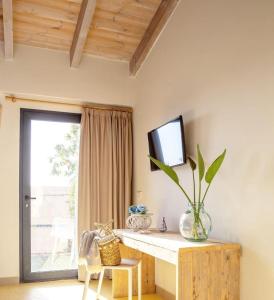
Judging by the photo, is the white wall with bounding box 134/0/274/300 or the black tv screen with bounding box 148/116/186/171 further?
the black tv screen with bounding box 148/116/186/171

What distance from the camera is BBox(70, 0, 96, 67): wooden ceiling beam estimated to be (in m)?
3.06

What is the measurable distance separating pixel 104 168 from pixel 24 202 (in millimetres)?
1016

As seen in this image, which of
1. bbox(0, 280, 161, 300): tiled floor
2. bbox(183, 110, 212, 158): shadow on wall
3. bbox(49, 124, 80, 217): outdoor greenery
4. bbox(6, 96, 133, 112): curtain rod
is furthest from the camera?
bbox(49, 124, 80, 217): outdoor greenery

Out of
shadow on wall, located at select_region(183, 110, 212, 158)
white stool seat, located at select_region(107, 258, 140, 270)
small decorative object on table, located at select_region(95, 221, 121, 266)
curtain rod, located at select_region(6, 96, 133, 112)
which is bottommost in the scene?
white stool seat, located at select_region(107, 258, 140, 270)

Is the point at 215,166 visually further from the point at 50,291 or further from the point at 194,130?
the point at 50,291

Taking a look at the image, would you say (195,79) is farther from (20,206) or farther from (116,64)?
(20,206)

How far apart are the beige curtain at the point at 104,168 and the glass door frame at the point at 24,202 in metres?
0.54

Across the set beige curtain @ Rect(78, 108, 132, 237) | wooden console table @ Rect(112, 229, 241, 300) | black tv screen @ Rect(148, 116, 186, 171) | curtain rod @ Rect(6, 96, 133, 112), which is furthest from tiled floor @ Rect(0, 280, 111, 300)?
curtain rod @ Rect(6, 96, 133, 112)

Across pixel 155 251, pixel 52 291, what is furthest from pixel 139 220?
pixel 52 291

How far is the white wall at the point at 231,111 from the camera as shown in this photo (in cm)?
207

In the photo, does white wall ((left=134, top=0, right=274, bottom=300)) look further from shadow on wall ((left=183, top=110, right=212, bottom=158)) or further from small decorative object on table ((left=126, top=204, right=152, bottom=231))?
small decorative object on table ((left=126, top=204, right=152, bottom=231))

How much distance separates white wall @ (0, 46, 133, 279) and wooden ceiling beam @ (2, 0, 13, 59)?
135 millimetres

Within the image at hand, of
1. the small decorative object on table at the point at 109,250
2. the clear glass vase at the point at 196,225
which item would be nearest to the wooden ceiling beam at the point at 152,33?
the clear glass vase at the point at 196,225

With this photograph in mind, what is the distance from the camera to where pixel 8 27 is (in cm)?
322
